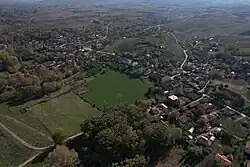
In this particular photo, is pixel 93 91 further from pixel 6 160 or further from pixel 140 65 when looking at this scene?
pixel 6 160

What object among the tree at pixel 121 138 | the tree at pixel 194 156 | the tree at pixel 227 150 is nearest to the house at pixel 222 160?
the tree at pixel 227 150

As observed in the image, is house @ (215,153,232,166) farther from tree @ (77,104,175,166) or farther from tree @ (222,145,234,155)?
tree @ (77,104,175,166)

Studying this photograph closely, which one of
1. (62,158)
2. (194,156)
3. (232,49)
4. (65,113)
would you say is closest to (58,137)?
(62,158)

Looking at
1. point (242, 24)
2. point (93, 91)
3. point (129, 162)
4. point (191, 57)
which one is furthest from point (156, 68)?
point (242, 24)

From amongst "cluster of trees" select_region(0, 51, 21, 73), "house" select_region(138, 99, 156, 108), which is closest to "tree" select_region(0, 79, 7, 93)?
"cluster of trees" select_region(0, 51, 21, 73)

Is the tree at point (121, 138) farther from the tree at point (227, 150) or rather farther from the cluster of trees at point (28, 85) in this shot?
the cluster of trees at point (28, 85)

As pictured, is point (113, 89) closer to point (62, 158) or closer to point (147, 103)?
point (147, 103)
